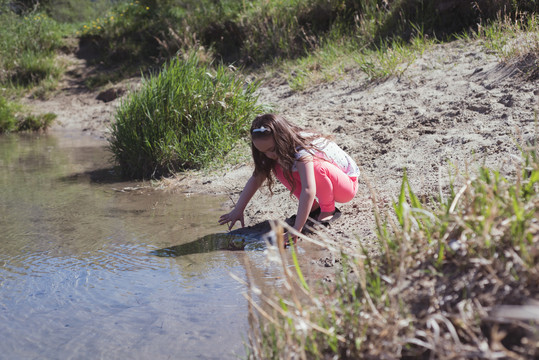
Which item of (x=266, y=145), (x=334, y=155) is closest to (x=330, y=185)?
(x=334, y=155)

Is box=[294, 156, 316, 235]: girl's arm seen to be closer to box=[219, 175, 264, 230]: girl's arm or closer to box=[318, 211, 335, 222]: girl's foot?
box=[219, 175, 264, 230]: girl's arm

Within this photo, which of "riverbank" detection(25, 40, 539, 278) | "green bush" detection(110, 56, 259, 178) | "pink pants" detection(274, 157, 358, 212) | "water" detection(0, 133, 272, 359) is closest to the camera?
"water" detection(0, 133, 272, 359)

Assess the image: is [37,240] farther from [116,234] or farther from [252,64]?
[252,64]

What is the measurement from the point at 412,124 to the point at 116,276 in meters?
3.49

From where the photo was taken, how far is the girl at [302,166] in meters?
3.79

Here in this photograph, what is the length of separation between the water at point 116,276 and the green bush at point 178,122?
1.47ft

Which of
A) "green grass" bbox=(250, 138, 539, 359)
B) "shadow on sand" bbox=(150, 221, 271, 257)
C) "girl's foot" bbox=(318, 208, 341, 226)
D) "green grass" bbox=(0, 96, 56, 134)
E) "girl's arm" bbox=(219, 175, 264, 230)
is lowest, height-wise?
"green grass" bbox=(0, 96, 56, 134)

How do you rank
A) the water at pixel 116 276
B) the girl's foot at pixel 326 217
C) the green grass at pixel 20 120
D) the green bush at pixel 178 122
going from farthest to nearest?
the green grass at pixel 20 120 → the green bush at pixel 178 122 → the girl's foot at pixel 326 217 → the water at pixel 116 276

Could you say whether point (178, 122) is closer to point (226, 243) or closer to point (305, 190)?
point (226, 243)

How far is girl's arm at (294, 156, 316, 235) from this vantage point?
11.9 ft

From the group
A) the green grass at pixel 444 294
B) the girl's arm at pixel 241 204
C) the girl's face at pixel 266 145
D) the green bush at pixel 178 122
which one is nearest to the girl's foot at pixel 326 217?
the girl's arm at pixel 241 204

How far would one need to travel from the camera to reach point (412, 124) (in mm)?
5887

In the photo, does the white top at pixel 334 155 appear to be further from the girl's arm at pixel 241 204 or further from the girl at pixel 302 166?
the girl's arm at pixel 241 204

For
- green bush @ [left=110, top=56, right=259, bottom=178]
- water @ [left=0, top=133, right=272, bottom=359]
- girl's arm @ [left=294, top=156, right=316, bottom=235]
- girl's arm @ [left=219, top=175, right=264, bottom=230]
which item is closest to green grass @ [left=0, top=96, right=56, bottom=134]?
water @ [left=0, top=133, right=272, bottom=359]
